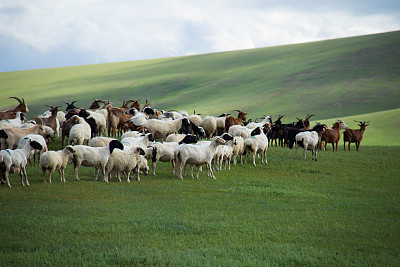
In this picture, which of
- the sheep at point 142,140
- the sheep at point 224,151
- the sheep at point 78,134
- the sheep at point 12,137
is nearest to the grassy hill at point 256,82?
the sheep at point 224,151

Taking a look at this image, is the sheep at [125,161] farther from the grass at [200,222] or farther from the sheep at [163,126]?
the sheep at [163,126]

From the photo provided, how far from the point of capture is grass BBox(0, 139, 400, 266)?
8.31 metres

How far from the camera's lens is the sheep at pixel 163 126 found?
893 inches

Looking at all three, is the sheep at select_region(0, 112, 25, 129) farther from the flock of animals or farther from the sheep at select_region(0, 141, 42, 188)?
the sheep at select_region(0, 141, 42, 188)

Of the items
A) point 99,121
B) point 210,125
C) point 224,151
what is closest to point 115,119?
point 99,121

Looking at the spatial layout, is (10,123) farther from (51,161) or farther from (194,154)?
(194,154)

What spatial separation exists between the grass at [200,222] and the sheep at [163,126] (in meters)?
5.61

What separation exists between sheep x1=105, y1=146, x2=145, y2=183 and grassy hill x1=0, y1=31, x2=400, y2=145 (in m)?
33.7

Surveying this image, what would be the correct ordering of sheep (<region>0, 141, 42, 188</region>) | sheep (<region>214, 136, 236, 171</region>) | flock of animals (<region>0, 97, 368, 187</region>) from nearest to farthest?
sheep (<region>0, 141, 42, 188</region>)
flock of animals (<region>0, 97, 368, 187</region>)
sheep (<region>214, 136, 236, 171</region>)

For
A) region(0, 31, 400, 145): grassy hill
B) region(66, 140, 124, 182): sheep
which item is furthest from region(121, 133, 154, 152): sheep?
region(0, 31, 400, 145): grassy hill

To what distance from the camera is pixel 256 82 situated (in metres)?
83.4

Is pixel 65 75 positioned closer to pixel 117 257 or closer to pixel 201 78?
pixel 201 78

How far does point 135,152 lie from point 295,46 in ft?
327

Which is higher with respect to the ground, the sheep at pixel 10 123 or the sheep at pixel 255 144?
the sheep at pixel 10 123
